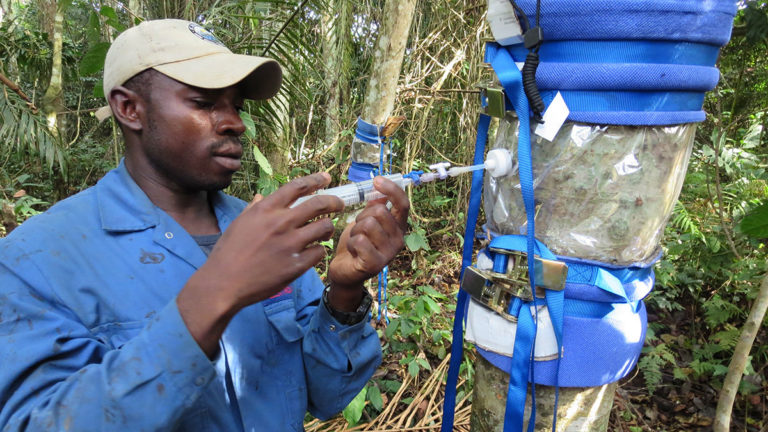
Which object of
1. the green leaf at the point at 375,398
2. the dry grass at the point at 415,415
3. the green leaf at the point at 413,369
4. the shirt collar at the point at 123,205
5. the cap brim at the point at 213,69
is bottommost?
the dry grass at the point at 415,415

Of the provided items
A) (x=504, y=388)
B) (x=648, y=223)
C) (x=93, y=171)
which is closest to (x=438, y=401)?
(x=504, y=388)

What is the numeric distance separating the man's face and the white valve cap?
2.24ft

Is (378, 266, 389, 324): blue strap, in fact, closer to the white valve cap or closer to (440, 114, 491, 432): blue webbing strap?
(440, 114, 491, 432): blue webbing strap

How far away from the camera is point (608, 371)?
44.6 inches

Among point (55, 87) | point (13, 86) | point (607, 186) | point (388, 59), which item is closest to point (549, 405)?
point (607, 186)

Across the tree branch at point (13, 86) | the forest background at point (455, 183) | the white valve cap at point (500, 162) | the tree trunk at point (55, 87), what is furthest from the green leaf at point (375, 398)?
the tree trunk at point (55, 87)

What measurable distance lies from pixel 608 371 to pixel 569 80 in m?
0.71

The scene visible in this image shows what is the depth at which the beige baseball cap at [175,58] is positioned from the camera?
1.19 meters

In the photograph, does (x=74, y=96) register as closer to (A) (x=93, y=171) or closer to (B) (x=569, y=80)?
(A) (x=93, y=171)

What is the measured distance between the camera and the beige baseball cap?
3.91 feet

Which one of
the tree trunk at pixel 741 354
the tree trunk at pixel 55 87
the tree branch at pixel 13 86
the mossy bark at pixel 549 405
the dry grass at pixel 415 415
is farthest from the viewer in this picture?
the tree trunk at pixel 55 87

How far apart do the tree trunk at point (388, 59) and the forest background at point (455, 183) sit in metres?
0.39

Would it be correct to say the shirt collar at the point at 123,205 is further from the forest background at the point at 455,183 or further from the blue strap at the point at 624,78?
the forest background at the point at 455,183

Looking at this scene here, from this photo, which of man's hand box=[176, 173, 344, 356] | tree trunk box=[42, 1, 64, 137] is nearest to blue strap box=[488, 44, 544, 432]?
man's hand box=[176, 173, 344, 356]
